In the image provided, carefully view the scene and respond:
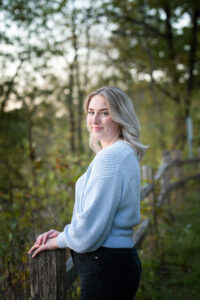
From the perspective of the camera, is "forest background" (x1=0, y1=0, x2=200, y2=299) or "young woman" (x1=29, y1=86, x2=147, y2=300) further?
"forest background" (x1=0, y1=0, x2=200, y2=299)

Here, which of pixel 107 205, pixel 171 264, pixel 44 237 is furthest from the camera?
pixel 171 264

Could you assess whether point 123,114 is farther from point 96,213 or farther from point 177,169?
point 177,169

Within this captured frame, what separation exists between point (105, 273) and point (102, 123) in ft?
2.85

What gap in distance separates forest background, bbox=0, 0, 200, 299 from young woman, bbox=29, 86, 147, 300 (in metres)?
0.64

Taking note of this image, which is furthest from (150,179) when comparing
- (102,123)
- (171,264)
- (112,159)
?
(112,159)

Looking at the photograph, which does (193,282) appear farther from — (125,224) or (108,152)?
(108,152)

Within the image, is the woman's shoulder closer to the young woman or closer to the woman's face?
the young woman

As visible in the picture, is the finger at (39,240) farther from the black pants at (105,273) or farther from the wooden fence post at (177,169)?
the wooden fence post at (177,169)

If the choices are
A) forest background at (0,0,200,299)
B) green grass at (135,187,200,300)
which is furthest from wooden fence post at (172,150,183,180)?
green grass at (135,187,200,300)

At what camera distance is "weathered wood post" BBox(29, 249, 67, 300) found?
1.82 metres

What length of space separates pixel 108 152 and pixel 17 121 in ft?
23.1

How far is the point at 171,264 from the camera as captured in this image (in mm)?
4566

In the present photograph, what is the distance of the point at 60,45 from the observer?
9.43 m

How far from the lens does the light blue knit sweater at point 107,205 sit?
5.62 feet
